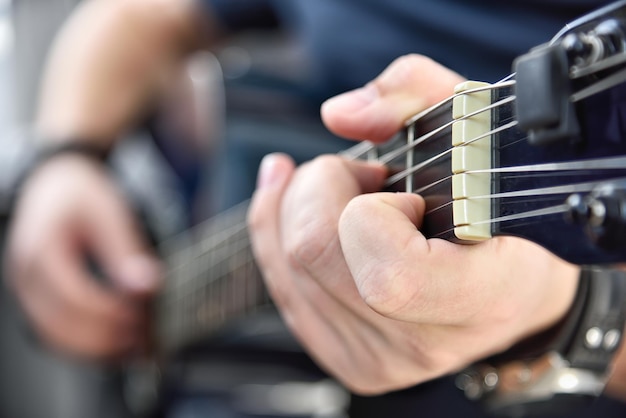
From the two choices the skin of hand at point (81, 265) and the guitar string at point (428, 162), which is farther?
the skin of hand at point (81, 265)

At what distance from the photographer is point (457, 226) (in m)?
0.27

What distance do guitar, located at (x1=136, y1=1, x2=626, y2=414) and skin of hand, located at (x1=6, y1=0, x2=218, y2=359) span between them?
0.64m

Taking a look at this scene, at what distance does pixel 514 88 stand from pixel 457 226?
0.05m

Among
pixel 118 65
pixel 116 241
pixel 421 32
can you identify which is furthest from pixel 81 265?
pixel 421 32

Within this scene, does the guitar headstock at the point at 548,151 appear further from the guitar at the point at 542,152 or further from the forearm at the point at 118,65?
the forearm at the point at 118,65

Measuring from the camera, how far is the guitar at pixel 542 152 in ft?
0.74

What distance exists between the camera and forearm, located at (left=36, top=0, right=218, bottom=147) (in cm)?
102

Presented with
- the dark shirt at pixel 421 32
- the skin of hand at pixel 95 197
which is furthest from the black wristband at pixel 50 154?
the dark shirt at pixel 421 32

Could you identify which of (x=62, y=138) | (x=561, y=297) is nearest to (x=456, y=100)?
(x=561, y=297)

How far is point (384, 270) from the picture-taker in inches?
10.7

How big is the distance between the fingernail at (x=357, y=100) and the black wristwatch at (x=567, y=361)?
12 cm

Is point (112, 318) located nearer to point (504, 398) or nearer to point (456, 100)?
point (504, 398)

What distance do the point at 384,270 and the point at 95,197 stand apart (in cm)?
75

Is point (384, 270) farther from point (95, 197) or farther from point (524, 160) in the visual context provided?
point (95, 197)
